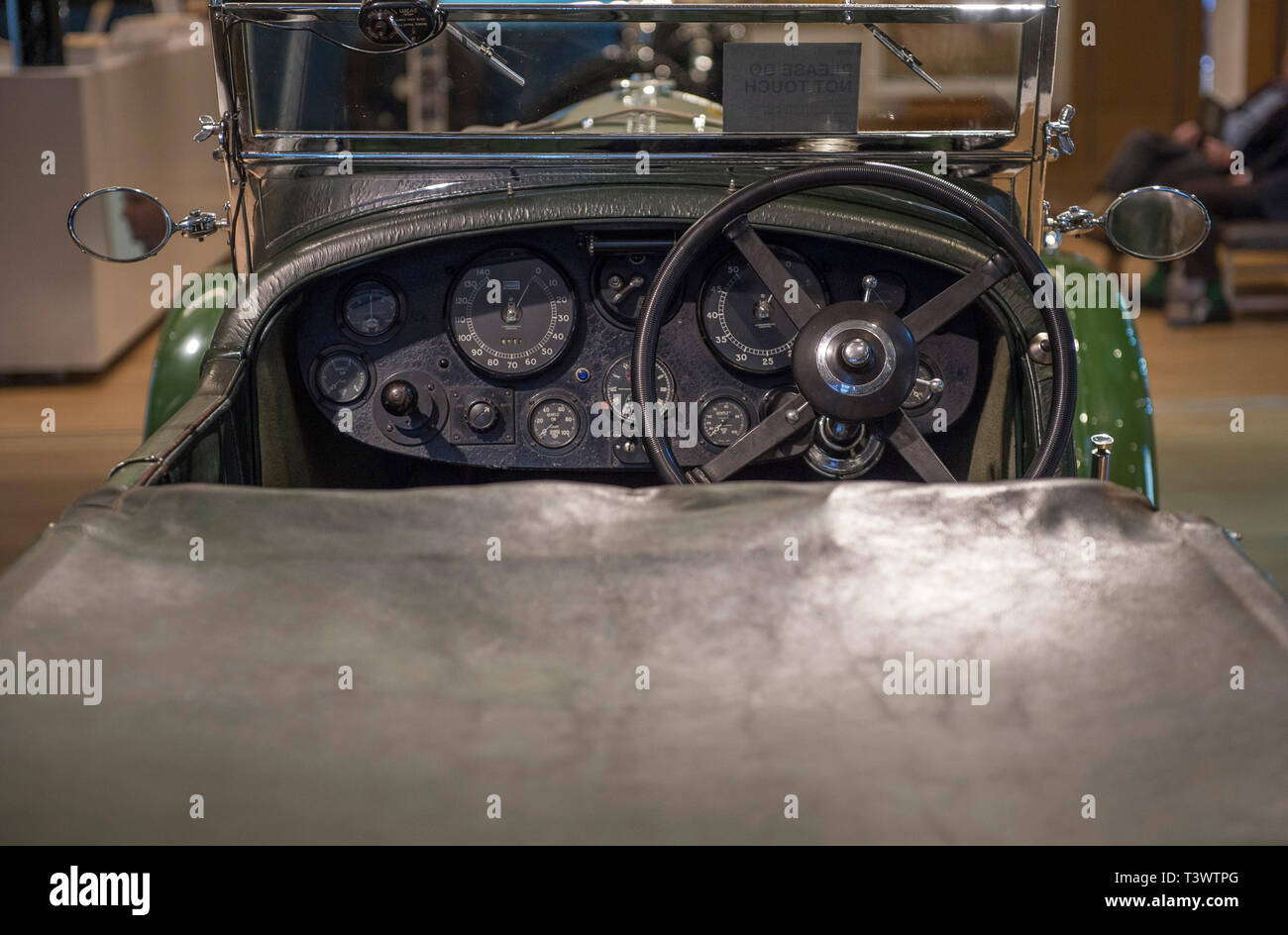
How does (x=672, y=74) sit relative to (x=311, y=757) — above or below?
above

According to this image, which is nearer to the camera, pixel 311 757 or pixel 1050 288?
pixel 311 757

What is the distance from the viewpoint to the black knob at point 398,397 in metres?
2.13

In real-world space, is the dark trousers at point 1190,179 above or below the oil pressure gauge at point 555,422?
above

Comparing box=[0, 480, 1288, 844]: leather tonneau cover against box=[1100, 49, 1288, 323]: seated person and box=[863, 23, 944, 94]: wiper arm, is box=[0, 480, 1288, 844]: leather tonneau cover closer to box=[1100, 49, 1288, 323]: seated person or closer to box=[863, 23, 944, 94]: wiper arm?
box=[863, 23, 944, 94]: wiper arm

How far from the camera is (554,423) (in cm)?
220

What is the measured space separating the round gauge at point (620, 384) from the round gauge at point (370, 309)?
0.37m

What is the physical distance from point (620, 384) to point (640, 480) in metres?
0.23

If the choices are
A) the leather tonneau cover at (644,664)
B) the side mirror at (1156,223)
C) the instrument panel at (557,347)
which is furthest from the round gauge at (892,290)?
the leather tonneau cover at (644,664)

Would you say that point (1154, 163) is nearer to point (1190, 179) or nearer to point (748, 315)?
point (1190, 179)

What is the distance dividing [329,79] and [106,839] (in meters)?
1.57

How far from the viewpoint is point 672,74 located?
254 centimetres
